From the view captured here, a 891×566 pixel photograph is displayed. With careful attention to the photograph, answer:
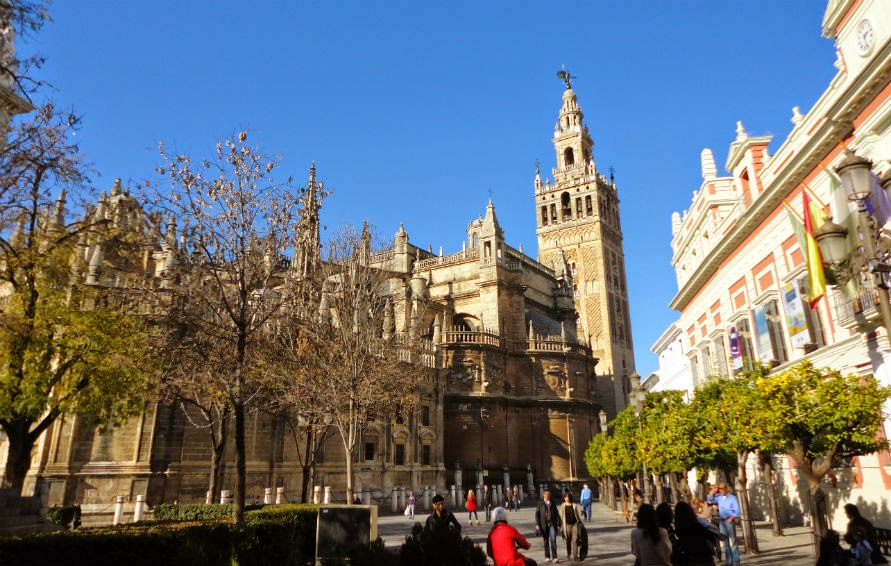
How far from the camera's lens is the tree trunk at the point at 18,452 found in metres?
14.9

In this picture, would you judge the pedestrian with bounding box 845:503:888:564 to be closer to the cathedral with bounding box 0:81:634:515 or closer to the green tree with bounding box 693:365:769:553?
the green tree with bounding box 693:365:769:553

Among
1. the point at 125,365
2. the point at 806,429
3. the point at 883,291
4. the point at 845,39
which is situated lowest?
the point at 806,429

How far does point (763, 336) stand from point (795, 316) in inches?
89.1

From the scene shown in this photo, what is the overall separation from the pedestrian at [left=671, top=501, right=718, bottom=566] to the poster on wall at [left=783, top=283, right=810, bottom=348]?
12.8 m

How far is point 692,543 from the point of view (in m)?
6.27

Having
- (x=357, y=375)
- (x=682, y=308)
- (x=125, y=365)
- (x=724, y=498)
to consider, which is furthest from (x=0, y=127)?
(x=682, y=308)

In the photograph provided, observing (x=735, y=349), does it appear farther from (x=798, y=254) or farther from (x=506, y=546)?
(x=506, y=546)

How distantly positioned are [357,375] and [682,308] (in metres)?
19.9

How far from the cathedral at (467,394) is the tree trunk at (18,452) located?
284 cm

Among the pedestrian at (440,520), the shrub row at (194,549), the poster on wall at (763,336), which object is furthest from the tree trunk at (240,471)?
the poster on wall at (763,336)

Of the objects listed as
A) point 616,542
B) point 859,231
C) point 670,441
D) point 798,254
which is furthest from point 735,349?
point 859,231

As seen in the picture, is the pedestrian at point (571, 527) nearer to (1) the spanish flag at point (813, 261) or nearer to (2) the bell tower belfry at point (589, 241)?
(1) the spanish flag at point (813, 261)

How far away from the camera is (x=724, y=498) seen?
41.4 ft

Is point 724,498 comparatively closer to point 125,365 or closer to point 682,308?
point 125,365
